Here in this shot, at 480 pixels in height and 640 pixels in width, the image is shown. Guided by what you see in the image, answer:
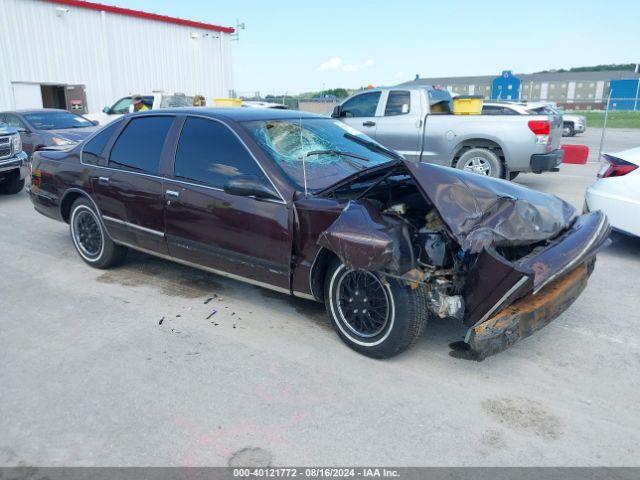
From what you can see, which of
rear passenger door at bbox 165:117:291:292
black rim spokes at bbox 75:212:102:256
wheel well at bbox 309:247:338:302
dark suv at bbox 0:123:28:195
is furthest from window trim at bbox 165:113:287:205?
dark suv at bbox 0:123:28:195

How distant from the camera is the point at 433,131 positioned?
990 cm

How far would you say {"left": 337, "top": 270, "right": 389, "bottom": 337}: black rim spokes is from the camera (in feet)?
11.3

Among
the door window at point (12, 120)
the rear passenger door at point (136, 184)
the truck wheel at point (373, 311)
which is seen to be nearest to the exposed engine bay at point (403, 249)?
the truck wheel at point (373, 311)

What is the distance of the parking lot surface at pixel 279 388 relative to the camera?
→ 2.70 meters

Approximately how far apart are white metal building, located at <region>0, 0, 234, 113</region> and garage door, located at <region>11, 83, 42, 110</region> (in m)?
0.03

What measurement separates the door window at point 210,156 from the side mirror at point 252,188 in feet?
0.25

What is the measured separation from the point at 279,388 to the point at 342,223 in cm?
111

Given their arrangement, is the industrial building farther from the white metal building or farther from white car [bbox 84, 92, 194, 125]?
white car [bbox 84, 92, 194, 125]

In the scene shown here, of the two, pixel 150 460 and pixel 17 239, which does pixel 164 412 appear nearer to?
pixel 150 460

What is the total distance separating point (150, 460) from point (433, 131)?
8.49 m

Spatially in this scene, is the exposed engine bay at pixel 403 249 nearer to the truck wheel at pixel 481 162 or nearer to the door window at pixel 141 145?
the door window at pixel 141 145

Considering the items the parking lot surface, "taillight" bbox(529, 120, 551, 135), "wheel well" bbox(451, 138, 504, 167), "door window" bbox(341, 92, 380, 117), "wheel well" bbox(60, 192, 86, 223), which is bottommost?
the parking lot surface

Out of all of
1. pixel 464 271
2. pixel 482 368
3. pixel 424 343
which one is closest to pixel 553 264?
pixel 464 271

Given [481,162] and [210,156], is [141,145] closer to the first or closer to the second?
[210,156]
